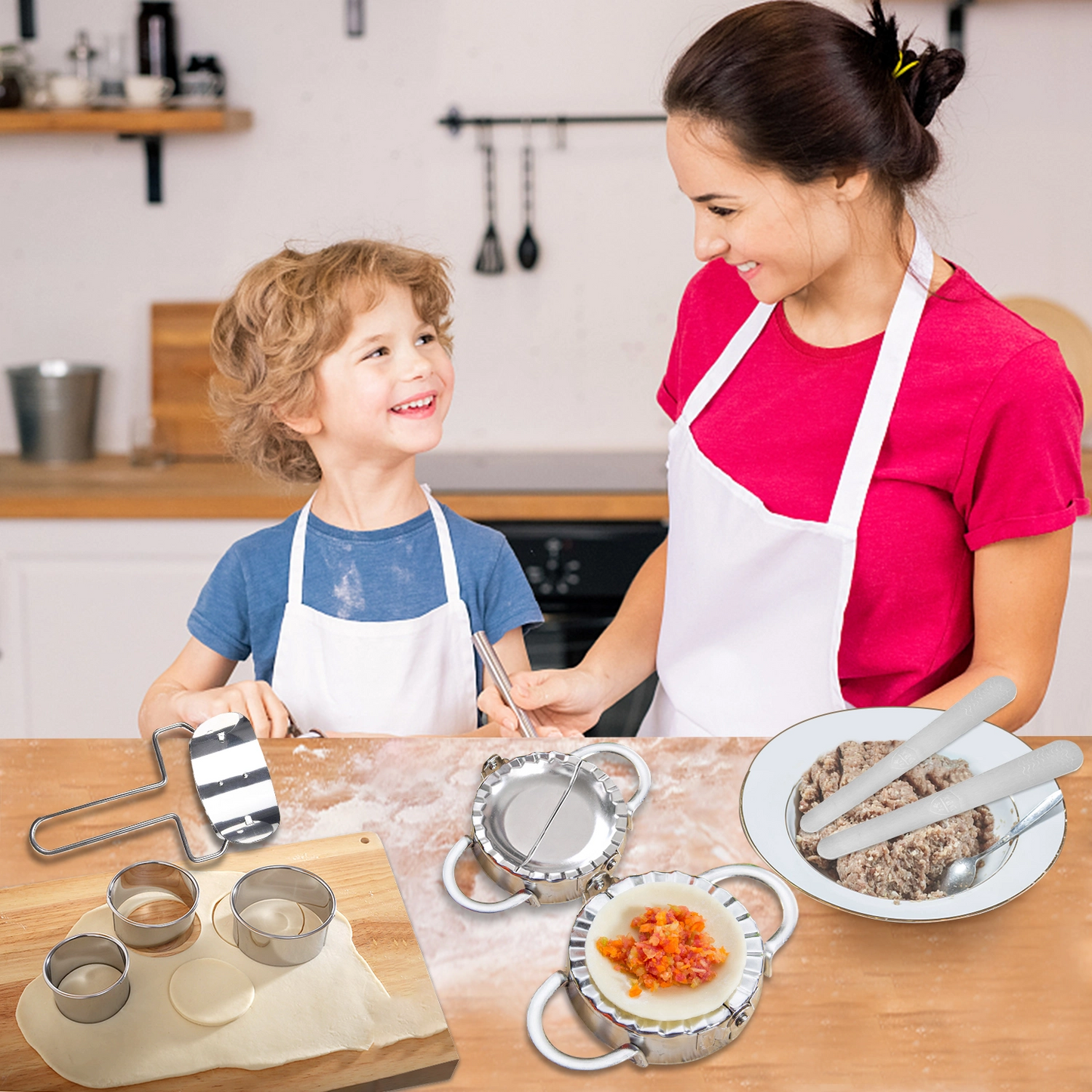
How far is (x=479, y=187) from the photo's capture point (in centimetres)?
243

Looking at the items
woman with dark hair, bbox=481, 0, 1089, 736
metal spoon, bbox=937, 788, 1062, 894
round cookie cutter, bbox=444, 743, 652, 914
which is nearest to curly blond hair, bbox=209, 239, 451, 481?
woman with dark hair, bbox=481, 0, 1089, 736

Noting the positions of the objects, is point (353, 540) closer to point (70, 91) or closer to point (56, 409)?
point (56, 409)

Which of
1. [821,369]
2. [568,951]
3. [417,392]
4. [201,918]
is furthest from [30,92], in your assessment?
[568,951]

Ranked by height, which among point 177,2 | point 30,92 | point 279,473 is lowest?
point 279,473

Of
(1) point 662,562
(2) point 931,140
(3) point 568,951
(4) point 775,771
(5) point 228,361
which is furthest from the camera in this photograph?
(1) point 662,562

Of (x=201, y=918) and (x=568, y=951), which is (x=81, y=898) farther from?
(x=568, y=951)

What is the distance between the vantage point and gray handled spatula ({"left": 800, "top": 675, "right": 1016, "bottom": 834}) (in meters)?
0.76

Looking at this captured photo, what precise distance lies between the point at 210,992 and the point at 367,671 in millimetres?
500

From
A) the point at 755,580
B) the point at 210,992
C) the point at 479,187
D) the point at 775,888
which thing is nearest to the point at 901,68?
the point at 755,580

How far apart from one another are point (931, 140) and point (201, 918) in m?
0.90

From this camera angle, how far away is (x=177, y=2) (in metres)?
2.37

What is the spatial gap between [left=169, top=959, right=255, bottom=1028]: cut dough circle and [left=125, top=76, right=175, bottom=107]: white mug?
2034 millimetres

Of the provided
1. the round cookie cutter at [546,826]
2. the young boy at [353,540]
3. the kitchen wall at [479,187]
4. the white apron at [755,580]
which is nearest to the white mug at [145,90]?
the kitchen wall at [479,187]

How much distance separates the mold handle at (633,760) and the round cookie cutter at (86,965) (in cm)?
35
